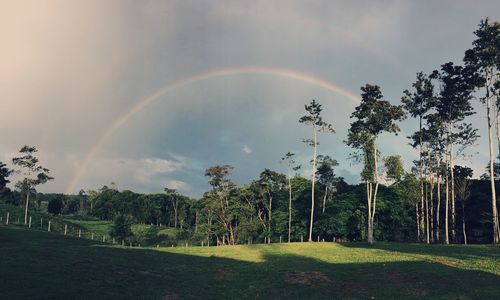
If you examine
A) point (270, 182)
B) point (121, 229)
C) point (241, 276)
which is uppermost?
point (270, 182)

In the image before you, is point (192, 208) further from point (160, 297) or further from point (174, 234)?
point (160, 297)

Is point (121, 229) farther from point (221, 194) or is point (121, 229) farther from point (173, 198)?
point (173, 198)

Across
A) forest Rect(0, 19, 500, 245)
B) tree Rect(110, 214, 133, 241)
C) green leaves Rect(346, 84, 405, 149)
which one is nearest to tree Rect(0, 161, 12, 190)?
forest Rect(0, 19, 500, 245)

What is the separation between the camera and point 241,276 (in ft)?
117

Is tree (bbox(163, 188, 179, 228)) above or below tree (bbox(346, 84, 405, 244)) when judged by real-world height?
below

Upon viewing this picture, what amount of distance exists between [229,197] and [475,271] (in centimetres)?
9045

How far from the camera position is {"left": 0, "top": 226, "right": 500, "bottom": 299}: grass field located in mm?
25969

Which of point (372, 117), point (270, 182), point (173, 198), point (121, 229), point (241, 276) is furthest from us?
point (173, 198)

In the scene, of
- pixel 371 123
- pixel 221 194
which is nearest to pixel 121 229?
pixel 221 194

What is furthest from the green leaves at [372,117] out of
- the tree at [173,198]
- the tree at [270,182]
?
the tree at [173,198]

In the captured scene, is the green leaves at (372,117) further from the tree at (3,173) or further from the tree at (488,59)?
the tree at (3,173)

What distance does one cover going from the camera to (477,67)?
60219 millimetres

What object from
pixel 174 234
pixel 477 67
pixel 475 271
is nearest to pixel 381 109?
pixel 477 67

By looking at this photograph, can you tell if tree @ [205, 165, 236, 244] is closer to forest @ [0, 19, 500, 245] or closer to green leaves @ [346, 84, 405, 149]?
forest @ [0, 19, 500, 245]
